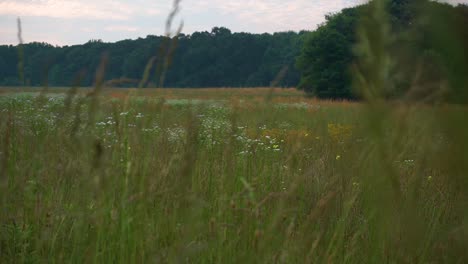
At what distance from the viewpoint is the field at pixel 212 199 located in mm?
858

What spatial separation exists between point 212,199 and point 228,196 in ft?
0.70

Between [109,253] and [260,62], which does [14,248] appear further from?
[260,62]

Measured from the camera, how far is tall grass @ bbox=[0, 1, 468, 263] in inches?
31.8

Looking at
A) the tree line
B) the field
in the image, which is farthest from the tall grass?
the tree line

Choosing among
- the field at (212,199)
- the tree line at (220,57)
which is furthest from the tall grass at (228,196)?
the tree line at (220,57)

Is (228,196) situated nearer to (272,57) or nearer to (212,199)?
(212,199)

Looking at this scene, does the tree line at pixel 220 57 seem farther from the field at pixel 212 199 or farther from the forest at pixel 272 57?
the field at pixel 212 199

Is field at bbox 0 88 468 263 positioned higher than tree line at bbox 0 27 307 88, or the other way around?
tree line at bbox 0 27 307 88

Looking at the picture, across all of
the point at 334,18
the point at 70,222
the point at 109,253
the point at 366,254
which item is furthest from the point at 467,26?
the point at 334,18

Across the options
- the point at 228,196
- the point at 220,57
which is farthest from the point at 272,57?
the point at 228,196

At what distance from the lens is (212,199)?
9.04 ft

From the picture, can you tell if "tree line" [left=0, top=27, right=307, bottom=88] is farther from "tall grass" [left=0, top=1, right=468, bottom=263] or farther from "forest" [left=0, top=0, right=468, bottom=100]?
"tall grass" [left=0, top=1, right=468, bottom=263]

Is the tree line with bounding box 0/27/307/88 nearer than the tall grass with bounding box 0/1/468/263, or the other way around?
the tall grass with bounding box 0/1/468/263

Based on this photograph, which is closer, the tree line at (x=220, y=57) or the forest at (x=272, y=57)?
the forest at (x=272, y=57)
